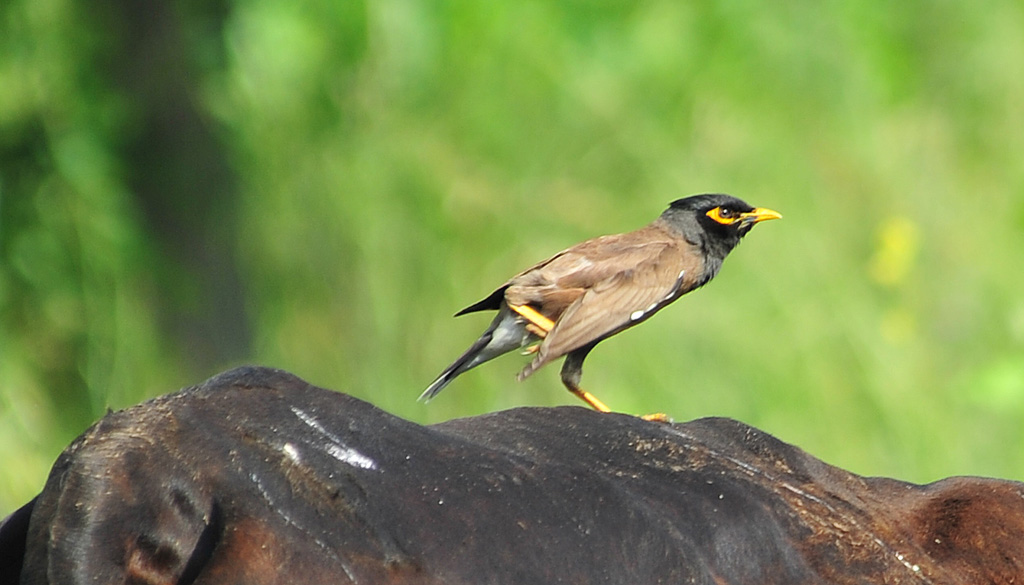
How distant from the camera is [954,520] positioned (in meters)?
2.58

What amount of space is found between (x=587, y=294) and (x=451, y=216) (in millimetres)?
3488

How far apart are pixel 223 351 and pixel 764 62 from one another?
328 centimetres

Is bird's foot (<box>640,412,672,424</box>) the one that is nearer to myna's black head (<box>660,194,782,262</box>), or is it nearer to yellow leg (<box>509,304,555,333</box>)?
yellow leg (<box>509,304,555,333</box>)

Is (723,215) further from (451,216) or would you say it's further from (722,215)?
(451,216)

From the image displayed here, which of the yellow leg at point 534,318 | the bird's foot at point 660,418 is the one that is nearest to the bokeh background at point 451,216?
the yellow leg at point 534,318

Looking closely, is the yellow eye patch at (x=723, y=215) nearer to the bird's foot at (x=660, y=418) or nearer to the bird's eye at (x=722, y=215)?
the bird's eye at (x=722, y=215)

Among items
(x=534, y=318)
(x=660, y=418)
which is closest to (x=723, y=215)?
(x=534, y=318)

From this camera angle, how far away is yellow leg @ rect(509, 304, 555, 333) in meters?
3.88

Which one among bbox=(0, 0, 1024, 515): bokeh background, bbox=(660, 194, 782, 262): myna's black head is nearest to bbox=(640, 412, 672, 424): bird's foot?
bbox=(660, 194, 782, 262): myna's black head

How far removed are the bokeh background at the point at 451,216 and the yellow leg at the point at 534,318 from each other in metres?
3.01

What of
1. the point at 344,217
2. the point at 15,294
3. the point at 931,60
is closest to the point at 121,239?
the point at 15,294

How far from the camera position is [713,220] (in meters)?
4.25

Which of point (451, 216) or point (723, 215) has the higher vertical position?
point (451, 216)

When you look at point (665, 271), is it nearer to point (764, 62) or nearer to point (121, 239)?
point (121, 239)
